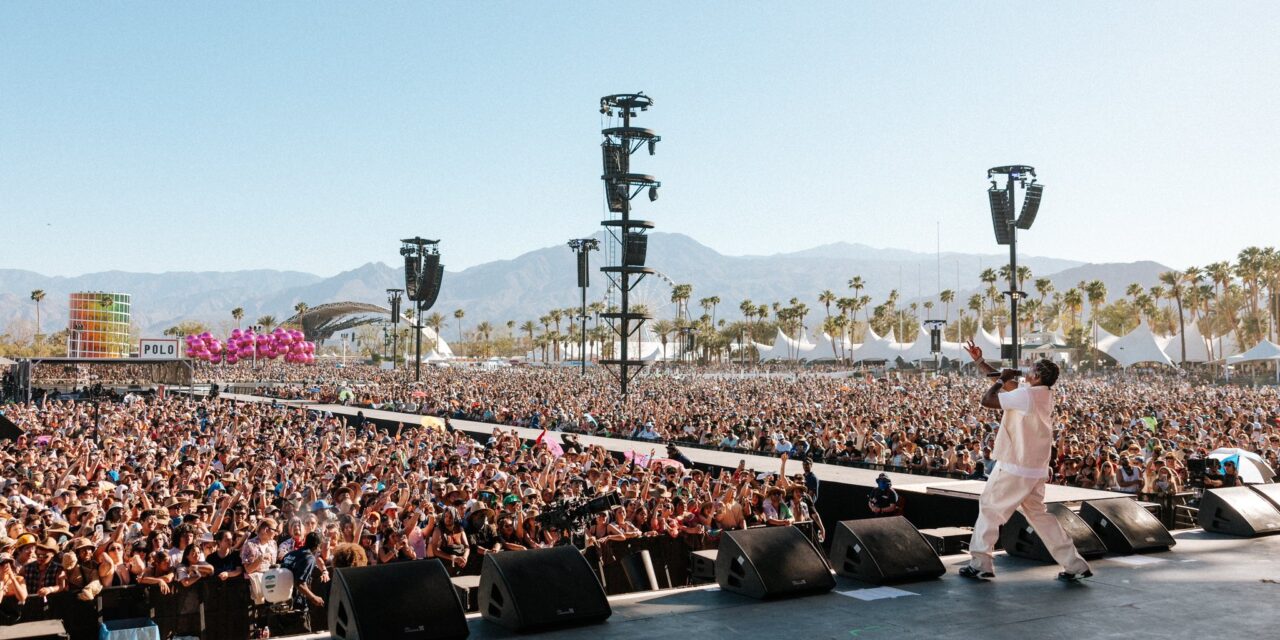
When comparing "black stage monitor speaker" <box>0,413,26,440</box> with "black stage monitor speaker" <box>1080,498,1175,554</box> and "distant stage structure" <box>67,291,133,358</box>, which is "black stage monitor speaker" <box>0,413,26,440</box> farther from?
"distant stage structure" <box>67,291,133,358</box>

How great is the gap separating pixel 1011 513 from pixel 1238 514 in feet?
11.6

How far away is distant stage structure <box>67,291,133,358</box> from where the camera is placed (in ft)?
239

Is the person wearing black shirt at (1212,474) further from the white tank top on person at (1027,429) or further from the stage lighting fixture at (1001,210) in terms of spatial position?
the stage lighting fixture at (1001,210)

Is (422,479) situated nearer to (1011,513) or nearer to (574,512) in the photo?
(574,512)

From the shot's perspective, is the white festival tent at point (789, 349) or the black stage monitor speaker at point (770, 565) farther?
the white festival tent at point (789, 349)

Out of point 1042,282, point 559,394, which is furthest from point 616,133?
point 1042,282

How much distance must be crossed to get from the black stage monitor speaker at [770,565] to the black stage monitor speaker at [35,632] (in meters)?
3.74

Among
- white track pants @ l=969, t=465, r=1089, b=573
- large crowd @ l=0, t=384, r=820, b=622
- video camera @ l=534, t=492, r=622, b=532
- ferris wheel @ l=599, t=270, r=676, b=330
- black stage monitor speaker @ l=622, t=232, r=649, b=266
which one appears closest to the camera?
white track pants @ l=969, t=465, r=1089, b=573

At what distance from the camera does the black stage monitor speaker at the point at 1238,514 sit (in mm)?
8023

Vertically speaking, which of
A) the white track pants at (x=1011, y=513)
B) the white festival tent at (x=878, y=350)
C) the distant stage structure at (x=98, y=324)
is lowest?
the white track pants at (x=1011, y=513)

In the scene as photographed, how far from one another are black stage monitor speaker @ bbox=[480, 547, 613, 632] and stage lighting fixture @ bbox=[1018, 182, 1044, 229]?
74.7 ft

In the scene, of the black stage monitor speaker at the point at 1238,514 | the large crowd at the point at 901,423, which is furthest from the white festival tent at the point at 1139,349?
the black stage monitor speaker at the point at 1238,514

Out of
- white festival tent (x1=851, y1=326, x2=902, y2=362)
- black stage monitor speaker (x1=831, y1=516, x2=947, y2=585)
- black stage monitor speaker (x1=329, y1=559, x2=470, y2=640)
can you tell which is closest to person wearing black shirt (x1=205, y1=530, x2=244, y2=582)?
black stage monitor speaker (x1=329, y1=559, x2=470, y2=640)

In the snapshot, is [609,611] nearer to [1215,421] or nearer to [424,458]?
[424,458]
